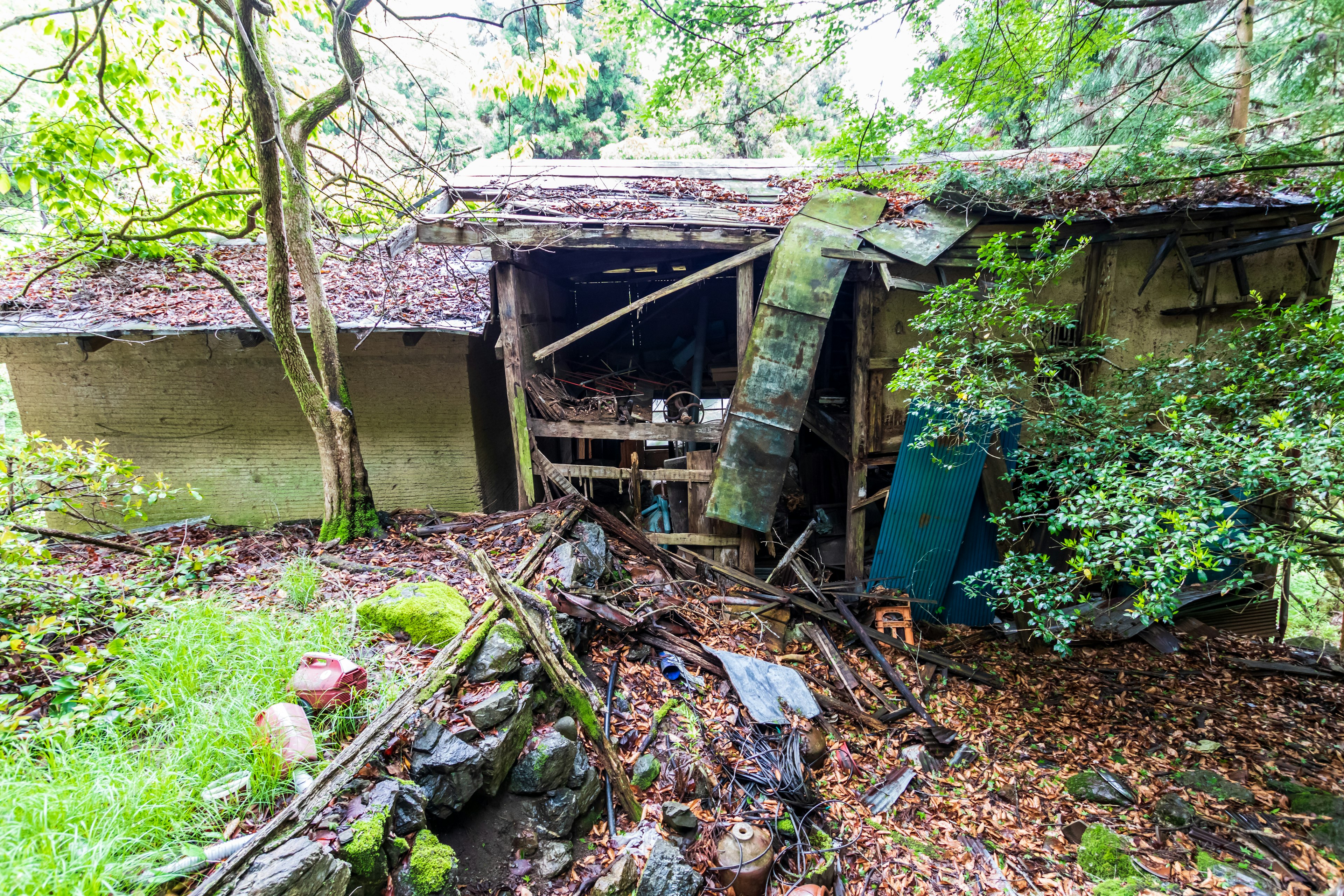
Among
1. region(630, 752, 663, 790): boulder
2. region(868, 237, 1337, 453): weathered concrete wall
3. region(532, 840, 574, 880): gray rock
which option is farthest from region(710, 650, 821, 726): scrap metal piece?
region(868, 237, 1337, 453): weathered concrete wall

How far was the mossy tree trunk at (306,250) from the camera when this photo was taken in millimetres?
4773

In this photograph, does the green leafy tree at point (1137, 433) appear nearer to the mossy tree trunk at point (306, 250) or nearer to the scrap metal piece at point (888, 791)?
the scrap metal piece at point (888, 791)

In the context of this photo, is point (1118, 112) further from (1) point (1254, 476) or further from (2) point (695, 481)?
(2) point (695, 481)

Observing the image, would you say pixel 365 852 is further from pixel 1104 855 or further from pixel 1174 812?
pixel 1174 812

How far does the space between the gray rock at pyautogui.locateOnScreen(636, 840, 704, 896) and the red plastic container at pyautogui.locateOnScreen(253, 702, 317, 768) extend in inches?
76.5

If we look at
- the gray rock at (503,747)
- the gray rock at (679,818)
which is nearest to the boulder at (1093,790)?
the gray rock at (679,818)

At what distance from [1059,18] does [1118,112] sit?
4.10 metres

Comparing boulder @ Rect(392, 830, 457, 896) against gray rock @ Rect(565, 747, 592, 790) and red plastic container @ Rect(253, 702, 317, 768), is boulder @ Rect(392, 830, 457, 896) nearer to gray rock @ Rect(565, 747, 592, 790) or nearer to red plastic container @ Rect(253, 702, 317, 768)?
red plastic container @ Rect(253, 702, 317, 768)

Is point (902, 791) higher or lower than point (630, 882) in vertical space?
lower

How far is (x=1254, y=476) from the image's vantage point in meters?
3.51

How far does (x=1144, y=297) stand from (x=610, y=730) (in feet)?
24.6

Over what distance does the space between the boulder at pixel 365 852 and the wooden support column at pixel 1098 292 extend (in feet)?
24.4

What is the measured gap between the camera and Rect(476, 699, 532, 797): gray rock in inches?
120

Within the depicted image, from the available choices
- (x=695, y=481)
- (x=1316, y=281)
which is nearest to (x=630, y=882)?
(x=695, y=481)
